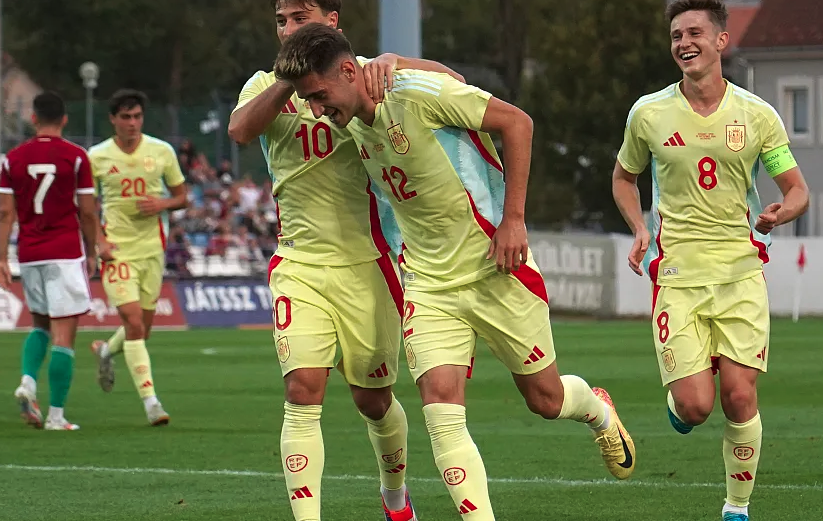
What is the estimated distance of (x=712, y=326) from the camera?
24.5ft

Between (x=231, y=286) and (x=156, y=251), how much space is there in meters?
13.8

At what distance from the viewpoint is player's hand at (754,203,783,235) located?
6.98 meters

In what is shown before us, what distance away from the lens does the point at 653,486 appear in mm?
8523

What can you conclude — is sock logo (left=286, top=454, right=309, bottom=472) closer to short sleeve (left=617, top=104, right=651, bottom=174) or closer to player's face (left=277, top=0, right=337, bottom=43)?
player's face (left=277, top=0, right=337, bottom=43)

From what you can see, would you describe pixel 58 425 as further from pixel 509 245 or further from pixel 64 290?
pixel 509 245

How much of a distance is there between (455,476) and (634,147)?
2.12 m

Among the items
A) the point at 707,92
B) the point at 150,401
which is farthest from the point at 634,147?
the point at 150,401

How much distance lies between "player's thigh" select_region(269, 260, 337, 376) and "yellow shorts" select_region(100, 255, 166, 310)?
5.68 metres

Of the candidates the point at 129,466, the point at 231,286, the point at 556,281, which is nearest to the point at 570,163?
the point at 556,281

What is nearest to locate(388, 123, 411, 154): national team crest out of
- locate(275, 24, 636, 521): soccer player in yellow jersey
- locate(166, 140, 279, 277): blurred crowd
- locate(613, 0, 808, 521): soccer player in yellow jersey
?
locate(275, 24, 636, 521): soccer player in yellow jersey

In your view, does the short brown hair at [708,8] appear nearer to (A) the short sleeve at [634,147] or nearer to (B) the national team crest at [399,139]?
(A) the short sleeve at [634,147]

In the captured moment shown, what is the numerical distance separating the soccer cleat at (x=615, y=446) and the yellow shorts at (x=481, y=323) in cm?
97

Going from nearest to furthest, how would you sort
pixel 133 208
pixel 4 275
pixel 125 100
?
pixel 4 275
pixel 125 100
pixel 133 208

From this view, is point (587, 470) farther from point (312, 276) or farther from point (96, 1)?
point (96, 1)
